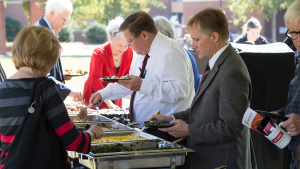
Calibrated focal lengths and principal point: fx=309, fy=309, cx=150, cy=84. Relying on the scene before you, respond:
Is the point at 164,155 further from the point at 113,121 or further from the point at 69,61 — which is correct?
the point at 69,61

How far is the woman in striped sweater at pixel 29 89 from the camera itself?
1.24 metres

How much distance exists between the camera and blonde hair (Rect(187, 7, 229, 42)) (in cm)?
166

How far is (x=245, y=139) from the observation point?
1.69m

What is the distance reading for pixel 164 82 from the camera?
2.20m

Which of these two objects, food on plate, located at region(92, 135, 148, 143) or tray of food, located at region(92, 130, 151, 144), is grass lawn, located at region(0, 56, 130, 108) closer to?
tray of food, located at region(92, 130, 151, 144)

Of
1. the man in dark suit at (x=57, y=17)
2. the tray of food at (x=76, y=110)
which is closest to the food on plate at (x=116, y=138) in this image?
the tray of food at (x=76, y=110)

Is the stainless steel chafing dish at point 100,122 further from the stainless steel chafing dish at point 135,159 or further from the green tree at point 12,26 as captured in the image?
the green tree at point 12,26

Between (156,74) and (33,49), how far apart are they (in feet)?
3.79

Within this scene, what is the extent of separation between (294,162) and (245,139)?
10.3 inches

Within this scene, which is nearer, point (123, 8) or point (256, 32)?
point (256, 32)

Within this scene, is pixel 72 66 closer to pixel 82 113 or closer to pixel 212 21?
pixel 82 113

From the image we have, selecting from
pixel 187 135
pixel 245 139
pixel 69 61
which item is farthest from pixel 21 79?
pixel 69 61

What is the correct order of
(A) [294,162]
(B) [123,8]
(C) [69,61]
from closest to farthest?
(A) [294,162] < (C) [69,61] < (B) [123,8]

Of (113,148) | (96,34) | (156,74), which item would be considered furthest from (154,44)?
(96,34)
